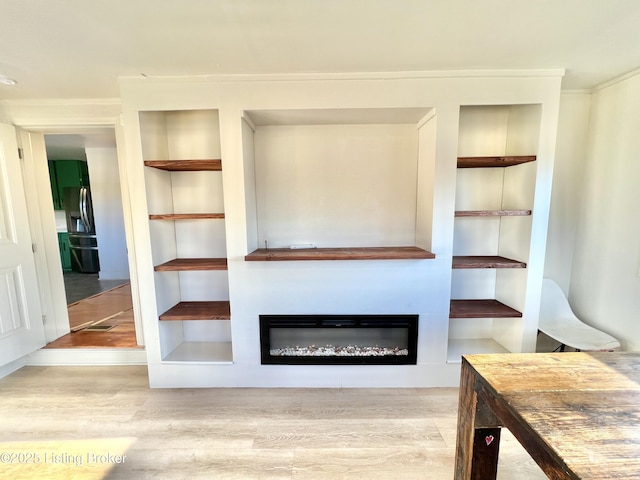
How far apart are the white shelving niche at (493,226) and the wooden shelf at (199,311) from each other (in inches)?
71.3

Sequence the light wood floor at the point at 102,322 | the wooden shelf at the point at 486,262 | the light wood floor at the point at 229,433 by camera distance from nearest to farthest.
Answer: the light wood floor at the point at 229,433
the wooden shelf at the point at 486,262
the light wood floor at the point at 102,322

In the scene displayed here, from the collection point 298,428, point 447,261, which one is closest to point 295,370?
point 298,428

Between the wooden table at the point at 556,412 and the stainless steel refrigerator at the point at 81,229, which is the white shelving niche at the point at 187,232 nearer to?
the wooden table at the point at 556,412

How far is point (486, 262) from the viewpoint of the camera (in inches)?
81.8

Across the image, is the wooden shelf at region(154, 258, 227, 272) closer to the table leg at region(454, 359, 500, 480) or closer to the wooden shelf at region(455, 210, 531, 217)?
the table leg at region(454, 359, 500, 480)

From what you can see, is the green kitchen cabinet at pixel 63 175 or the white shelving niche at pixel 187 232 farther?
the green kitchen cabinet at pixel 63 175

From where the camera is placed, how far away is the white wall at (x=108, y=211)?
4.89m

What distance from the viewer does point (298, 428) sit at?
5.79ft

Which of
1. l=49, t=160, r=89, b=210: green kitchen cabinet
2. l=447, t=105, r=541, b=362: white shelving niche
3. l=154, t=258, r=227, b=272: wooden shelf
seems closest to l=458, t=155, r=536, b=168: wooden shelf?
l=447, t=105, r=541, b=362: white shelving niche

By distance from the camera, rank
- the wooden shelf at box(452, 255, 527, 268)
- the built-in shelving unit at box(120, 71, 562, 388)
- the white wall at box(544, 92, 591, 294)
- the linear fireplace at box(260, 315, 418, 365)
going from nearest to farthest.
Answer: the built-in shelving unit at box(120, 71, 562, 388) < the wooden shelf at box(452, 255, 527, 268) < the linear fireplace at box(260, 315, 418, 365) < the white wall at box(544, 92, 591, 294)

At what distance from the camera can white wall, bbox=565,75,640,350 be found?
6.35 ft

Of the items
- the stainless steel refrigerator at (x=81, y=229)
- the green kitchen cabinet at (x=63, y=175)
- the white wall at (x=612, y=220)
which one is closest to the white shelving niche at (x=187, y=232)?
the white wall at (x=612, y=220)

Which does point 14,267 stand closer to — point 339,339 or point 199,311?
point 199,311

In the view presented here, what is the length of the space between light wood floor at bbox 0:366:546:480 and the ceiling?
2.32 meters
